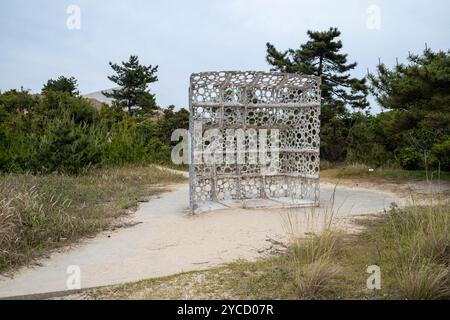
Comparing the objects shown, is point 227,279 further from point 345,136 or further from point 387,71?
point 345,136

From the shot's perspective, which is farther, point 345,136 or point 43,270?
point 345,136

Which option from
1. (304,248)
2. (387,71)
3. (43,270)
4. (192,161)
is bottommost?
(43,270)

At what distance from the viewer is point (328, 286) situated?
10.4 ft

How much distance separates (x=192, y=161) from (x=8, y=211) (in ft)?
9.40

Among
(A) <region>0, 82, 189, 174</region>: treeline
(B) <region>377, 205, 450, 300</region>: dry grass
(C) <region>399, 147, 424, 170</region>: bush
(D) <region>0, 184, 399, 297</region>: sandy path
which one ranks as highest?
(A) <region>0, 82, 189, 174</region>: treeline

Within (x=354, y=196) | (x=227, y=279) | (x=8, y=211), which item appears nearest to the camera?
(x=227, y=279)

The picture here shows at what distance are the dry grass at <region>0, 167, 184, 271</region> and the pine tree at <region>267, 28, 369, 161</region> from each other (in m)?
8.04

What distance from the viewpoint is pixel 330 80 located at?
14.9 metres

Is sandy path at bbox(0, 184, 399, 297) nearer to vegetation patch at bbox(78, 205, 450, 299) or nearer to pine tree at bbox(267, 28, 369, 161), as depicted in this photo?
vegetation patch at bbox(78, 205, 450, 299)

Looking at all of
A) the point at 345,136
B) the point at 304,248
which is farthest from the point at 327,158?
the point at 304,248

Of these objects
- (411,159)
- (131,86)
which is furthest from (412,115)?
(131,86)

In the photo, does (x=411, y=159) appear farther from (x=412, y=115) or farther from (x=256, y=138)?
(x=256, y=138)

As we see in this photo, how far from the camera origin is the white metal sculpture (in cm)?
709

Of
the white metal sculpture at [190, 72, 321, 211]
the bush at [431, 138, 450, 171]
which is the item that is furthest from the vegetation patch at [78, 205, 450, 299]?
the bush at [431, 138, 450, 171]
